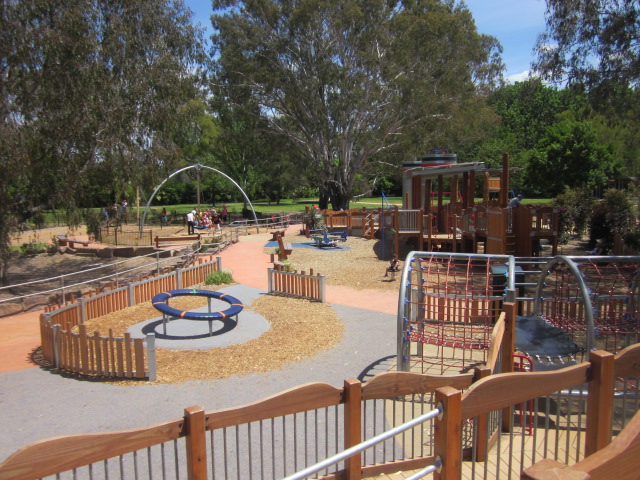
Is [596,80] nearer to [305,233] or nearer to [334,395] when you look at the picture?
[305,233]

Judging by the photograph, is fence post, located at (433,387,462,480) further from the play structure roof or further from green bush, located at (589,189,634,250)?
the play structure roof

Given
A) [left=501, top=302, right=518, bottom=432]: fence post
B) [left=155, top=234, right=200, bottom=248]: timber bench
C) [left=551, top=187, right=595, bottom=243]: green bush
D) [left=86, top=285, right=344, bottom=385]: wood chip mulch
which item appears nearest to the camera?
[left=501, top=302, right=518, bottom=432]: fence post

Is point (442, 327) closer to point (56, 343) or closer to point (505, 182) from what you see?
point (56, 343)

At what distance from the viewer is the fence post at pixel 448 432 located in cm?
257

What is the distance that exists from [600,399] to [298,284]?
10.6 metres

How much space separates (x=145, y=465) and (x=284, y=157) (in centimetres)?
3809

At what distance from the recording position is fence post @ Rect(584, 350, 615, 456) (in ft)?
10.1

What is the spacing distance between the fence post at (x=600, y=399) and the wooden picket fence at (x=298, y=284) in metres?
9.78

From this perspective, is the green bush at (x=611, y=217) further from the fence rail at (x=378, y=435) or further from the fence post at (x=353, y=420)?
the fence post at (x=353, y=420)

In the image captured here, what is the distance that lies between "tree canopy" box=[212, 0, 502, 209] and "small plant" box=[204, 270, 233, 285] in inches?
862

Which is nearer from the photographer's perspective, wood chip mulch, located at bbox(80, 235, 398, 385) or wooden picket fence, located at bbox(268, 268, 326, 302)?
wood chip mulch, located at bbox(80, 235, 398, 385)

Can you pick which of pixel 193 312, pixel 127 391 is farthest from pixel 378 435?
pixel 193 312

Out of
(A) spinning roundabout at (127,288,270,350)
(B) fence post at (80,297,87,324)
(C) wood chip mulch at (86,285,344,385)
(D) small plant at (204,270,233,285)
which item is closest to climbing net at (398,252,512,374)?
(C) wood chip mulch at (86,285,344,385)

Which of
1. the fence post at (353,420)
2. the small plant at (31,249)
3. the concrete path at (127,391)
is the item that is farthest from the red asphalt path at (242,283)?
the small plant at (31,249)
